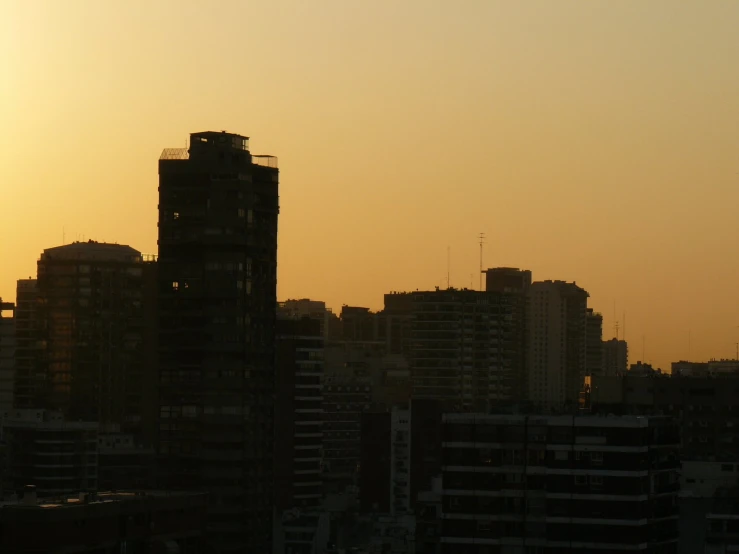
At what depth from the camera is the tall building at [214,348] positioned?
11981cm

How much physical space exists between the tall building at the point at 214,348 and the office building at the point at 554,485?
32.1m

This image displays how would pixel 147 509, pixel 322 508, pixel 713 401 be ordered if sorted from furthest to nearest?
pixel 322 508 → pixel 713 401 → pixel 147 509

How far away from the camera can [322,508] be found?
18738 centimetres

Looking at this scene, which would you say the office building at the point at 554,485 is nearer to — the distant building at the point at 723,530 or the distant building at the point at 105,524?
the distant building at the point at 723,530

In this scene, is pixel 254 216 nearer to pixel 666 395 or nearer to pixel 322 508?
pixel 666 395

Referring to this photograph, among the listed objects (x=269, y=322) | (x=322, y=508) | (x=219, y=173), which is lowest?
(x=322, y=508)

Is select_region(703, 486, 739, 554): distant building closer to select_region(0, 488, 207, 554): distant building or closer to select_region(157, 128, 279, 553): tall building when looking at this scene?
select_region(0, 488, 207, 554): distant building

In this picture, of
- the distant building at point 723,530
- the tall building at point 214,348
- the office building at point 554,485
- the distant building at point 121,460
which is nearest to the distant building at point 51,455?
the distant building at point 121,460

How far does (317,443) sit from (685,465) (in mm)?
76602

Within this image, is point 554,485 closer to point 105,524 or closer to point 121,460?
point 105,524

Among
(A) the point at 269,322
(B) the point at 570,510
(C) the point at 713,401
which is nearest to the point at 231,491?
(A) the point at 269,322

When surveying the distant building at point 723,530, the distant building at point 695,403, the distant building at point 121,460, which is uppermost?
the distant building at point 695,403

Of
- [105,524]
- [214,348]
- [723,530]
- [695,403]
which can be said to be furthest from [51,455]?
[723,530]

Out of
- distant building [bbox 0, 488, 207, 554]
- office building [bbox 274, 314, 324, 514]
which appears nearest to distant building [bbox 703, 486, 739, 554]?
distant building [bbox 0, 488, 207, 554]
